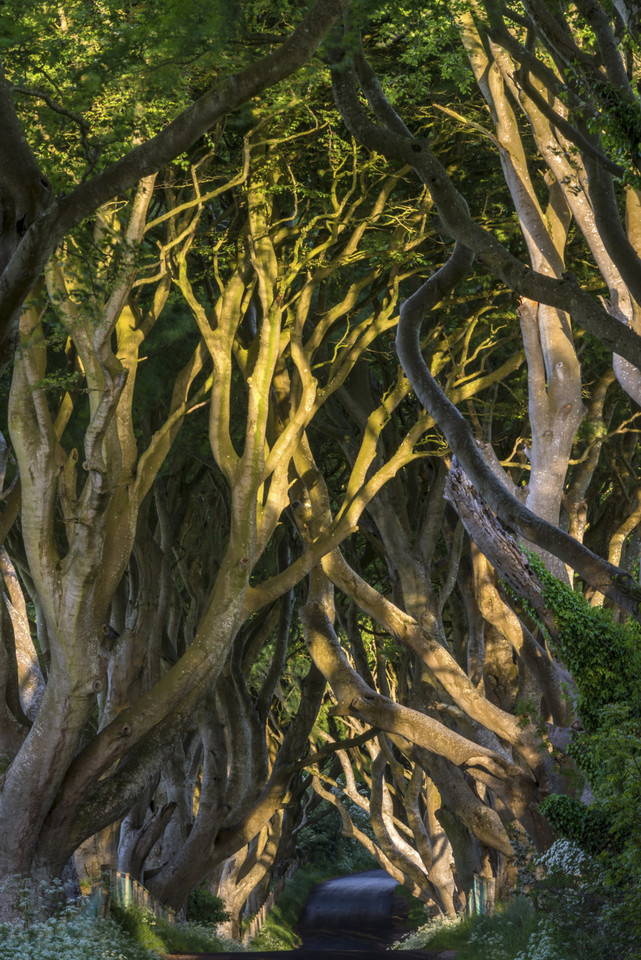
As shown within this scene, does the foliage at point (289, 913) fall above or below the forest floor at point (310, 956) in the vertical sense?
above

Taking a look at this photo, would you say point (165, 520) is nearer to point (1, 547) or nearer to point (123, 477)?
point (1, 547)

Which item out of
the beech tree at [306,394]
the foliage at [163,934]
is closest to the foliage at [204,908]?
the foliage at [163,934]

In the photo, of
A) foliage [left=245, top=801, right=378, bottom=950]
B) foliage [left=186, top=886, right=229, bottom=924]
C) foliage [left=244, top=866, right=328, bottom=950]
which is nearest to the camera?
foliage [left=186, top=886, right=229, bottom=924]

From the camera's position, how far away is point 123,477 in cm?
1212

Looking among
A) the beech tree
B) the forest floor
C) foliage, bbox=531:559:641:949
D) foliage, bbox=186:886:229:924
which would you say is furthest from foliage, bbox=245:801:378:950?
foliage, bbox=531:559:641:949

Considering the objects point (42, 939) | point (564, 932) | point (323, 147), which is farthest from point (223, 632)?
point (323, 147)

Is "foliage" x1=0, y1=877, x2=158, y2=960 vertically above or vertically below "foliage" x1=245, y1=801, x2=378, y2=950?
below

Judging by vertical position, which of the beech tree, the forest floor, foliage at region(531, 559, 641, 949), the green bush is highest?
the beech tree

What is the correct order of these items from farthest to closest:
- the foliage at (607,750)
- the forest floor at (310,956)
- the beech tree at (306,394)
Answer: the forest floor at (310,956), the beech tree at (306,394), the foliage at (607,750)

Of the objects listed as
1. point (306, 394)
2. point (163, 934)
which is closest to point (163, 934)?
point (163, 934)

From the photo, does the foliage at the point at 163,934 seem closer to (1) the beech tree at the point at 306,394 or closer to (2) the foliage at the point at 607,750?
(1) the beech tree at the point at 306,394

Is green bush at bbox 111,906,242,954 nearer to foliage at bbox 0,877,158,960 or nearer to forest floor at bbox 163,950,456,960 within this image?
forest floor at bbox 163,950,456,960

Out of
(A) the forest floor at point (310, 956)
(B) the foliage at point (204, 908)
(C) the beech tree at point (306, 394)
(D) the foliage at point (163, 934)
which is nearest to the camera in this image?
(C) the beech tree at point (306, 394)

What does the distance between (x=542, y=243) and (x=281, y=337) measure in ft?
13.6
